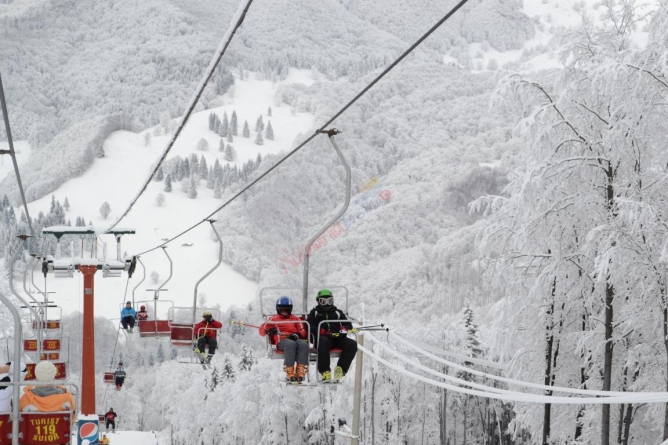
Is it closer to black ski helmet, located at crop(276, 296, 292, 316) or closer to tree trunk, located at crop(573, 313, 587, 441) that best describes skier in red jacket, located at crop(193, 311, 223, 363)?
black ski helmet, located at crop(276, 296, 292, 316)

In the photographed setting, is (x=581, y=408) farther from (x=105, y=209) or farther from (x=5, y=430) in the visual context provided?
(x=105, y=209)

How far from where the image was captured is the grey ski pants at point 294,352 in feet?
35.8

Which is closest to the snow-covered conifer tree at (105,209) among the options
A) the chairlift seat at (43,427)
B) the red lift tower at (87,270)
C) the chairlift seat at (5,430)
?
the red lift tower at (87,270)

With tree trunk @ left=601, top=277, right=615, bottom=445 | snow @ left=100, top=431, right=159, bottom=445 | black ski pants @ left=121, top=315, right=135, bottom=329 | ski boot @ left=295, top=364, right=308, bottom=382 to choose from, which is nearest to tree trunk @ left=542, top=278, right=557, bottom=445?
tree trunk @ left=601, top=277, right=615, bottom=445

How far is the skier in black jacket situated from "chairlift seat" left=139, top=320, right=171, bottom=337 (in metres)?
12.6

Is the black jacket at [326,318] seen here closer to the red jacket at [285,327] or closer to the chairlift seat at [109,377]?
the red jacket at [285,327]

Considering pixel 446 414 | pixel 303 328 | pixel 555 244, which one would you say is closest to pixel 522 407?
pixel 555 244

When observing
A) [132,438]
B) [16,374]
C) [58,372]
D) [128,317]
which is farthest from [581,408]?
[132,438]

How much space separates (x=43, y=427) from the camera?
8.17 metres

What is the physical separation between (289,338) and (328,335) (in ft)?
1.85

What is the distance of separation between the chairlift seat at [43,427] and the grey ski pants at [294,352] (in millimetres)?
3334

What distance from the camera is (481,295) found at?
152 meters

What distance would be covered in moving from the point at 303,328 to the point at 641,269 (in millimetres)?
6153

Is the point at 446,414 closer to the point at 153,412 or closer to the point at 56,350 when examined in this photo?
the point at 56,350
